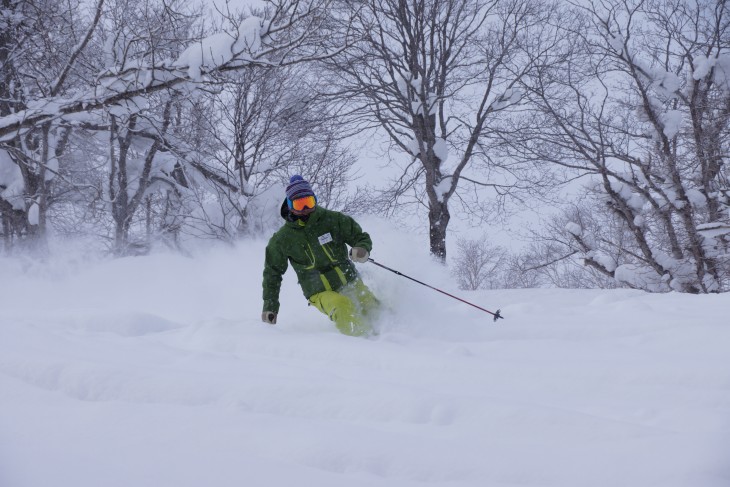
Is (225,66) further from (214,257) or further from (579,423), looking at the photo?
(579,423)

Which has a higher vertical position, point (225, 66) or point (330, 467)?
point (225, 66)

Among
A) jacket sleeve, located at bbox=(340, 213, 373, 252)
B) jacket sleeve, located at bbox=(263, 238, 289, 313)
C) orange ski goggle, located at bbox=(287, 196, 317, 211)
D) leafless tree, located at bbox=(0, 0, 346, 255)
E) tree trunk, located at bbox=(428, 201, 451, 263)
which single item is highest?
Result: leafless tree, located at bbox=(0, 0, 346, 255)

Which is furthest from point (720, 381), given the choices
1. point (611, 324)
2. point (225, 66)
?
point (225, 66)

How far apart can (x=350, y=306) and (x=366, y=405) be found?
107 inches

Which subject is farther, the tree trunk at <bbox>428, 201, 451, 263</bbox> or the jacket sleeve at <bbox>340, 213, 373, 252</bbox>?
the tree trunk at <bbox>428, 201, 451, 263</bbox>

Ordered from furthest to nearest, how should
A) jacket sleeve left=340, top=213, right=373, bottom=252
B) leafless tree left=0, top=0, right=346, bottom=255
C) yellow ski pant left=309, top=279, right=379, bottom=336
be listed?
1. leafless tree left=0, top=0, right=346, bottom=255
2. jacket sleeve left=340, top=213, right=373, bottom=252
3. yellow ski pant left=309, top=279, right=379, bottom=336

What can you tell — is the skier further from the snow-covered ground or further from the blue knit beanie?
the snow-covered ground

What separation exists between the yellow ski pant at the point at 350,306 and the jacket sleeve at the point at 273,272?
35 centimetres

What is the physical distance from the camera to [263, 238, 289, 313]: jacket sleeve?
5414 mm

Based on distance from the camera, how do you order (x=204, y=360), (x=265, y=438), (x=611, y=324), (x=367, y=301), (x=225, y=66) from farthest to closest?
1. (x=225, y=66)
2. (x=367, y=301)
3. (x=611, y=324)
4. (x=204, y=360)
5. (x=265, y=438)

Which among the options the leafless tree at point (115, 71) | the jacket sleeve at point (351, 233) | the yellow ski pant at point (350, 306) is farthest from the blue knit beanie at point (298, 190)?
Answer: the leafless tree at point (115, 71)

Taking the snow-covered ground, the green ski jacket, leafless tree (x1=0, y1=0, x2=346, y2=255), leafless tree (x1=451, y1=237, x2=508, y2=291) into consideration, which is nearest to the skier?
the green ski jacket

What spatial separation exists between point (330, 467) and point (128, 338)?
289cm

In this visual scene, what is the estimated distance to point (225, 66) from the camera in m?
7.52
